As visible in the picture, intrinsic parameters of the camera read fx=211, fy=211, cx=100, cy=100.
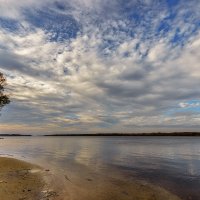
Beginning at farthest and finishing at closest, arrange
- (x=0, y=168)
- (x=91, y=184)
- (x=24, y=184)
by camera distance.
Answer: (x=0, y=168), (x=91, y=184), (x=24, y=184)

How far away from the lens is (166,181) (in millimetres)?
21781

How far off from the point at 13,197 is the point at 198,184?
652 inches

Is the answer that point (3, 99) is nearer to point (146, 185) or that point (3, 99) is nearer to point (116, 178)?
point (116, 178)

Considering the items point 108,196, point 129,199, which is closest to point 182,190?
point 129,199

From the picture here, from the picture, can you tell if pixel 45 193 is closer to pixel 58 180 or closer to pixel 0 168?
pixel 58 180

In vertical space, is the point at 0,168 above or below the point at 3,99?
below

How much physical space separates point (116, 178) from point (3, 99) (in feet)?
86.0

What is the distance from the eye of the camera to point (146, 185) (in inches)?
781

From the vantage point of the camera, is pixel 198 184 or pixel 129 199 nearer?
pixel 129 199

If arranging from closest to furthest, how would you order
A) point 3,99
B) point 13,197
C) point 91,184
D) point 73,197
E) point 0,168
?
1. point 13,197
2. point 73,197
3. point 91,184
4. point 0,168
5. point 3,99

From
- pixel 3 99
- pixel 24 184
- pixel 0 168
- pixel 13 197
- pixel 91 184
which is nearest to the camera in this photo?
pixel 13 197

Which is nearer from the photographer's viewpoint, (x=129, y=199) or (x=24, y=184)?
(x=129, y=199)

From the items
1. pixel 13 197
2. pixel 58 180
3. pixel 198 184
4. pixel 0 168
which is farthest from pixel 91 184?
pixel 0 168

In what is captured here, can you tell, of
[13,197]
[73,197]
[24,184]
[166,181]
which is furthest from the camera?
[166,181]
